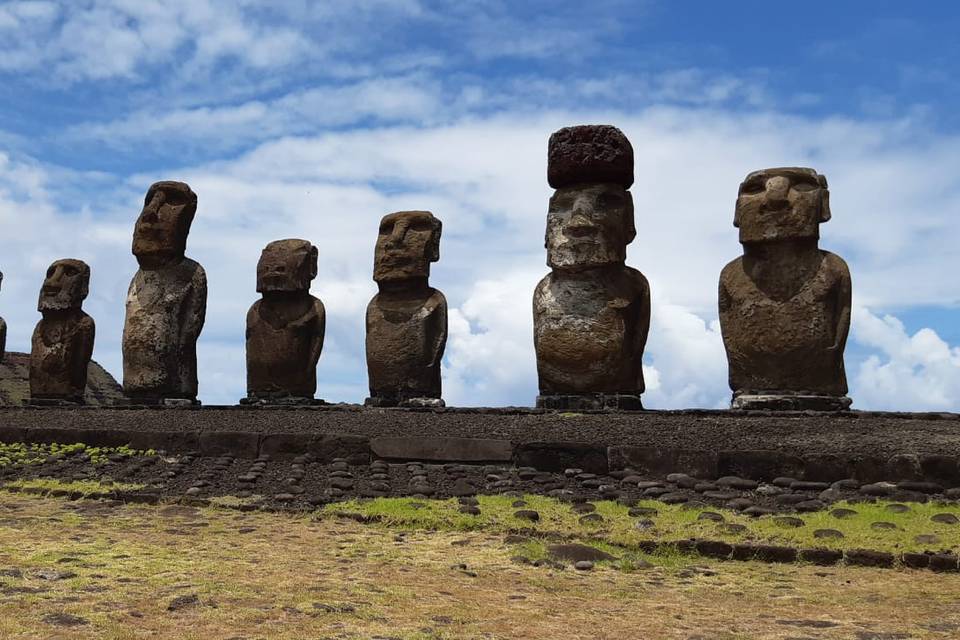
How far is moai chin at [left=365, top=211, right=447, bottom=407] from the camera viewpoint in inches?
534

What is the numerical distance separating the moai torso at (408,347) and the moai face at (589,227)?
7.82ft

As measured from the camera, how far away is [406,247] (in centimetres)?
1398

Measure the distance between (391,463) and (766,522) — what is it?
4.01 m

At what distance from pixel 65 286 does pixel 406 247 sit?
6399 millimetres

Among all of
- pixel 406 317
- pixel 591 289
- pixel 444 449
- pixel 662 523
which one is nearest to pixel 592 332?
pixel 591 289

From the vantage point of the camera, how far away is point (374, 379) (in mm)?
13844

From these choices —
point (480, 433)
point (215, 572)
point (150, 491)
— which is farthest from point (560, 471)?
point (215, 572)

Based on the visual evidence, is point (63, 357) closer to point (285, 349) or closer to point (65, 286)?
point (65, 286)

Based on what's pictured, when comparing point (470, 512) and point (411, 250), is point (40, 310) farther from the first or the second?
point (470, 512)

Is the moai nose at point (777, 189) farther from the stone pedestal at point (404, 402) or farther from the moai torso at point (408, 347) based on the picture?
the stone pedestal at point (404, 402)

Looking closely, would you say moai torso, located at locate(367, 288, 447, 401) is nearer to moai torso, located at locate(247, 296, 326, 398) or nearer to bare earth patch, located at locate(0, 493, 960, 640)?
moai torso, located at locate(247, 296, 326, 398)

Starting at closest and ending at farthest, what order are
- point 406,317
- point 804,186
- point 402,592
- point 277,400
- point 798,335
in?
point 402,592 → point 798,335 → point 804,186 → point 406,317 → point 277,400

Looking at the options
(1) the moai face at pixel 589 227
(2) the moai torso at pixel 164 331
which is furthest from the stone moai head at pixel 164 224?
(1) the moai face at pixel 589 227

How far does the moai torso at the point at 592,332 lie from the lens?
11.7m
